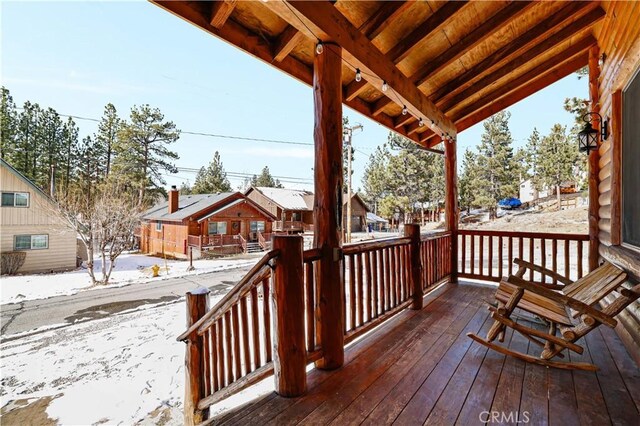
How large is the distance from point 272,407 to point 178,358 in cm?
380

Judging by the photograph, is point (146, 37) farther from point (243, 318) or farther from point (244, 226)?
point (244, 226)

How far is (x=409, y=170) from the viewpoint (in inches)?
923

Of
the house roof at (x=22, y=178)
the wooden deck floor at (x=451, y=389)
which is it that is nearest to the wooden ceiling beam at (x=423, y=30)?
the wooden deck floor at (x=451, y=389)

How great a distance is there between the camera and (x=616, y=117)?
104 inches

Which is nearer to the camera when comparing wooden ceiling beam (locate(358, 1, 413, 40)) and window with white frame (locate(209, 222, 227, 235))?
wooden ceiling beam (locate(358, 1, 413, 40))

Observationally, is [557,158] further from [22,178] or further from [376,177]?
[22,178]

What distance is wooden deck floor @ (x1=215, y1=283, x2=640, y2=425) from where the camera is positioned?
1.62m

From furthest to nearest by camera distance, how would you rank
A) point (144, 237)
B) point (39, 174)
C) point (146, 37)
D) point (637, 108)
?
1. point (39, 174)
2. point (144, 237)
3. point (146, 37)
4. point (637, 108)

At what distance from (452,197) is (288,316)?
3.90 meters

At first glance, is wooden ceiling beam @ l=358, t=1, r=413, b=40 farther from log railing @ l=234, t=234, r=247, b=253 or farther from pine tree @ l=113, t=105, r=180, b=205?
pine tree @ l=113, t=105, r=180, b=205

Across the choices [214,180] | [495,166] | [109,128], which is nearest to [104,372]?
[109,128]

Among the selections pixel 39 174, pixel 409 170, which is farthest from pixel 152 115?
pixel 409 170

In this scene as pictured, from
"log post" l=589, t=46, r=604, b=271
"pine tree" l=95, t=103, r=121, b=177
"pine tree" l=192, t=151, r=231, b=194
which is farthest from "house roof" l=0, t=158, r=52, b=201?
"pine tree" l=192, t=151, r=231, b=194

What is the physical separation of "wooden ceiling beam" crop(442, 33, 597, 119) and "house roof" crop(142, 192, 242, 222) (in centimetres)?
1550
